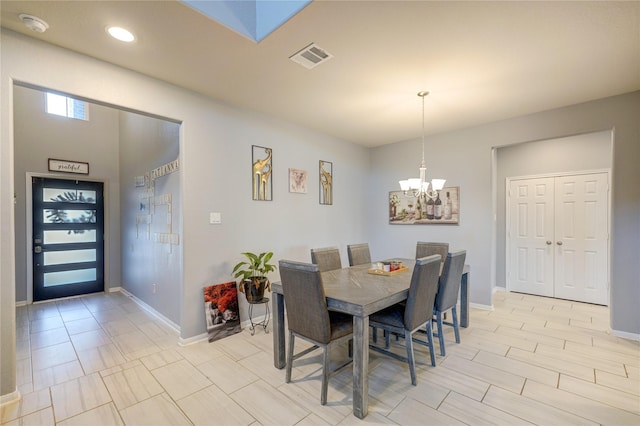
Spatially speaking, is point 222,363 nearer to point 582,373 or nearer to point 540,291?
point 582,373

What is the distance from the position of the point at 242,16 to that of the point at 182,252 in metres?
2.26

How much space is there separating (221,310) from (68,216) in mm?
3785

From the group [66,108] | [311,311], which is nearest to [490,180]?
[311,311]

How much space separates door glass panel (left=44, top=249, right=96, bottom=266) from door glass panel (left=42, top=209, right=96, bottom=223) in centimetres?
53

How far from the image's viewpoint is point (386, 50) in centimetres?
223

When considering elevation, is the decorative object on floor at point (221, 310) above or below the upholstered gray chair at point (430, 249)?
below

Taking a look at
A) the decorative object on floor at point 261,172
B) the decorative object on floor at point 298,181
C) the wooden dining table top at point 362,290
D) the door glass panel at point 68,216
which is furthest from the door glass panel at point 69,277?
the wooden dining table top at point 362,290

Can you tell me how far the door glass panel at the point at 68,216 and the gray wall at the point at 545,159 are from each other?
7.33m

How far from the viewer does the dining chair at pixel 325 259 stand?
3266mm

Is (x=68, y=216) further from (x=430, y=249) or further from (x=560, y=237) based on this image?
(x=560, y=237)

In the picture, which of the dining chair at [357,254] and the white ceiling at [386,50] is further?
the dining chair at [357,254]

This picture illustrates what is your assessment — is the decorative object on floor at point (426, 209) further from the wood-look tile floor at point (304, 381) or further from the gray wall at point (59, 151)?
the gray wall at point (59, 151)

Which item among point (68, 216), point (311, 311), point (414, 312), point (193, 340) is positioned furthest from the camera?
point (68, 216)

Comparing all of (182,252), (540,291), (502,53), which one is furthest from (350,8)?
(540,291)
